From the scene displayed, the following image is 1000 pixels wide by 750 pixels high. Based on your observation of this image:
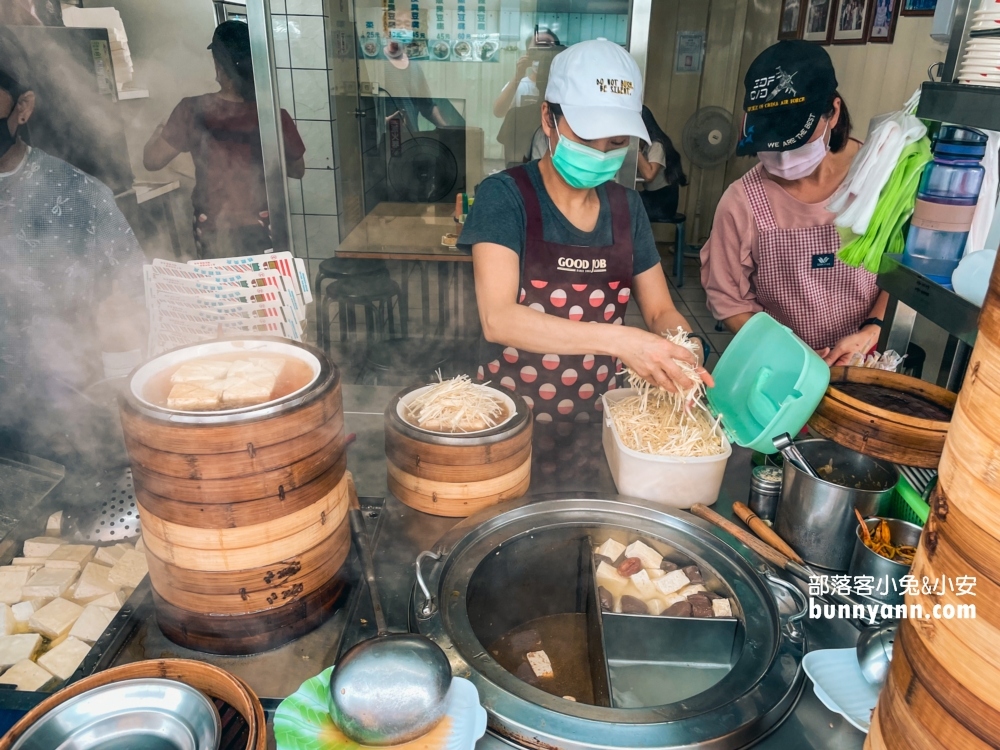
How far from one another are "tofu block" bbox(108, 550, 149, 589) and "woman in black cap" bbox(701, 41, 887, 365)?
8.59ft

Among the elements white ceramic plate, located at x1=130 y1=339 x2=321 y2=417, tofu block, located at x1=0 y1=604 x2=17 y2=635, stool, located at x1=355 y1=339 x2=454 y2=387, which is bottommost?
stool, located at x1=355 y1=339 x2=454 y2=387

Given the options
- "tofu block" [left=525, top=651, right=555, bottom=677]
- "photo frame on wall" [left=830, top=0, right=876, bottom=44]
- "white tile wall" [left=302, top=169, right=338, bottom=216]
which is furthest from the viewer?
"white tile wall" [left=302, top=169, right=338, bottom=216]

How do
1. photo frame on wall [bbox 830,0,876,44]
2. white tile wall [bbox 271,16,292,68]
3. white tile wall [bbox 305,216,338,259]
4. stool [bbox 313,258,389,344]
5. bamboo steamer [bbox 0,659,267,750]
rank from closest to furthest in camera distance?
bamboo steamer [bbox 0,659,267,750] < photo frame on wall [bbox 830,0,876,44] < white tile wall [bbox 271,16,292,68] < stool [bbox 313,258,389,344] < white tile wall [bbox 305,216,338,259]

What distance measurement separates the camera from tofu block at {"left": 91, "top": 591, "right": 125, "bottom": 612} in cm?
187

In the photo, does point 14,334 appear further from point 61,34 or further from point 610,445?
point 610,445

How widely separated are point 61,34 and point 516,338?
3.78 m

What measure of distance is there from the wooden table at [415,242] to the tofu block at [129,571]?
376 cm

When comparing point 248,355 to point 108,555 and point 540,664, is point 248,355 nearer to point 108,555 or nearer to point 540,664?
point 108,555

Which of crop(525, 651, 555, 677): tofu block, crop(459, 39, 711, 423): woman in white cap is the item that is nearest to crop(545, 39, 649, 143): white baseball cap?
crop(459, 39, 711, 423): woman in white cap

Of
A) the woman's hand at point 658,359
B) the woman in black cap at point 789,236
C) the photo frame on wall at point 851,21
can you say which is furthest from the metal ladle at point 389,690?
the photo frame on wall at point 851,21

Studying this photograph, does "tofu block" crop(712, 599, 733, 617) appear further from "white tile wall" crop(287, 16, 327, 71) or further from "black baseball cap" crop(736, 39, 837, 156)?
"white tile wall" crop(287, 16, 327, 71)

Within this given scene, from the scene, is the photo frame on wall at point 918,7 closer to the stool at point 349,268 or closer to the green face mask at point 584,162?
the green face mask at point 584,162

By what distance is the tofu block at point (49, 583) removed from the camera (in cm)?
189

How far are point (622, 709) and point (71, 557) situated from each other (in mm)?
1688
